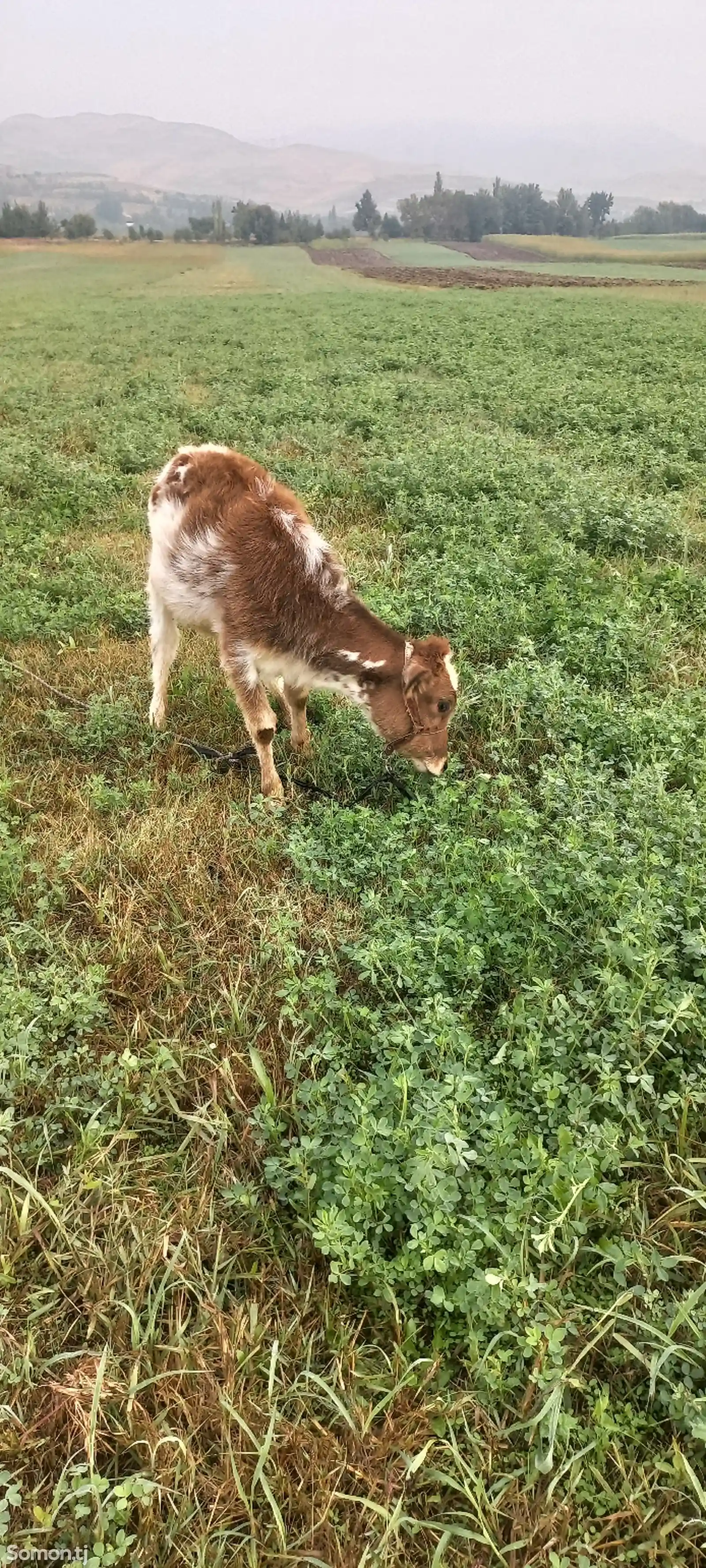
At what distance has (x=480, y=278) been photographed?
52.8m

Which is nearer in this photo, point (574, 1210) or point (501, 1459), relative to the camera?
point (501, 1459)

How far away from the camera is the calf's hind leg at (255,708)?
511 centimetres

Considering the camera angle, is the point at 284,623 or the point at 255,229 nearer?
the point at 284,623

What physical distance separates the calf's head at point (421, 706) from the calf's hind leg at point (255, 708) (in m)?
0.66

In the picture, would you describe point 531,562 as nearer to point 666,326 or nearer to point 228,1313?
point 228,1313

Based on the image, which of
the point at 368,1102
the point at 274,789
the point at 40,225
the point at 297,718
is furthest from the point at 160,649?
the point at 40,225

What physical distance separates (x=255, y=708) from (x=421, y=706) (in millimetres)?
1052

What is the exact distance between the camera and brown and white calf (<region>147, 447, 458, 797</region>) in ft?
16.1

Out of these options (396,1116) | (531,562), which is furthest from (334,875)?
(531,562)

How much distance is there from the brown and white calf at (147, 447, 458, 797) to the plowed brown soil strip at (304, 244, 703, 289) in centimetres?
4993

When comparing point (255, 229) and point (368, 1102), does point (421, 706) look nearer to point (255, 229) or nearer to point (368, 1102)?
point (368, 1102)

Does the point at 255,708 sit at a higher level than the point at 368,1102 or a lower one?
higher

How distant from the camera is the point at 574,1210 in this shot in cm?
269

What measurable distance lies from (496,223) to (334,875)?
125m
